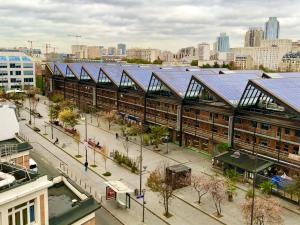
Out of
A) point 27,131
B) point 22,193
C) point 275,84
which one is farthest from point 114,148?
point 22,193

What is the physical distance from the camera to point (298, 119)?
40.5 m

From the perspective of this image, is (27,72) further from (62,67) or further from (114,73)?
(114,73)

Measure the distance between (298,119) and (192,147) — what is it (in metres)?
20.6

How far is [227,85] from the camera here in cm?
Answer: 5466

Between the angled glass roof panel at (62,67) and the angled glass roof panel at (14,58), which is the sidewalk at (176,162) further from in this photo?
the angled glass roof panel at (14,58)

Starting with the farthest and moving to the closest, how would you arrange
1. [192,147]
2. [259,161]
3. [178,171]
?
[192,147] → [259,161] → [178,171]

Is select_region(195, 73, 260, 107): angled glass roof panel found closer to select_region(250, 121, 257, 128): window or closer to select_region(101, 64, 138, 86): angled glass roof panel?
select_region(250, 121, 257, 128): window

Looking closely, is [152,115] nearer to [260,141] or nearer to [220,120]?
[220,120]

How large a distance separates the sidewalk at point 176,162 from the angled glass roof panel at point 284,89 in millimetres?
13115

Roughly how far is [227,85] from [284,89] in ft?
37.5

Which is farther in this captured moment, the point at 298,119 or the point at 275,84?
the point at 275,84

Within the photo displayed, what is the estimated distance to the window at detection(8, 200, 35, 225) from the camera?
587 inches

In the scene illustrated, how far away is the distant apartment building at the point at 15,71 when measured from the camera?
13500 centimetres

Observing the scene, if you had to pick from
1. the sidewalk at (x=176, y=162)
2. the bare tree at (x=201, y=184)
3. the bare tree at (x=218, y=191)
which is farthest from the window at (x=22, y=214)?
the bare tree at (x=201, y=184)
